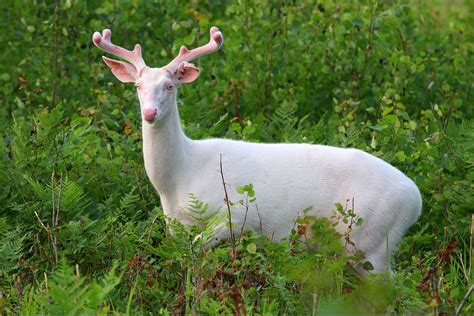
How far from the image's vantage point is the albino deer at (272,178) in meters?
6.48

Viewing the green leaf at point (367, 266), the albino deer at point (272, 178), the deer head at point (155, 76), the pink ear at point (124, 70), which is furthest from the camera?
the pink ear at point (124, 70)

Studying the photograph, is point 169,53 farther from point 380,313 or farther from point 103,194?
point 380,313

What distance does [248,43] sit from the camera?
9250 mm

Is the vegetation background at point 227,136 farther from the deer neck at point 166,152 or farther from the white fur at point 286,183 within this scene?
the deer neck at point 166,152

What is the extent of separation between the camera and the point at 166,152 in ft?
21.7

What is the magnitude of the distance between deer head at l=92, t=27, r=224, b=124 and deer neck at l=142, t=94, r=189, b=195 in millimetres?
119

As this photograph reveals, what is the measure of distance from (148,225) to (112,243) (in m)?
0.35

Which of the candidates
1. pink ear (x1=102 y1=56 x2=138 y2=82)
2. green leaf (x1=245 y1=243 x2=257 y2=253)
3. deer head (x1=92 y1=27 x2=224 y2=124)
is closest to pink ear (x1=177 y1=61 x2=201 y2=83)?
deer head (x1=92 y1=27 x2=224 y2=124)

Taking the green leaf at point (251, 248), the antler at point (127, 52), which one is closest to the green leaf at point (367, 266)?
the green leaf at point (251, 248)

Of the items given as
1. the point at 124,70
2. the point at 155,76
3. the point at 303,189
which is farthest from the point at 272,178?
the point at 124,70

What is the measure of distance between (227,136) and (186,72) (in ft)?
4.89

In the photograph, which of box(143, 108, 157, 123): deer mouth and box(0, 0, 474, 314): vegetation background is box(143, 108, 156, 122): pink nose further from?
box(0, 0, 474, 314): vegetation background

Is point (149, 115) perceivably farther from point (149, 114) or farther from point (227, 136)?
point (227, 136)

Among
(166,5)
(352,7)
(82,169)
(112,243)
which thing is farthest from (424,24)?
(112,243)
